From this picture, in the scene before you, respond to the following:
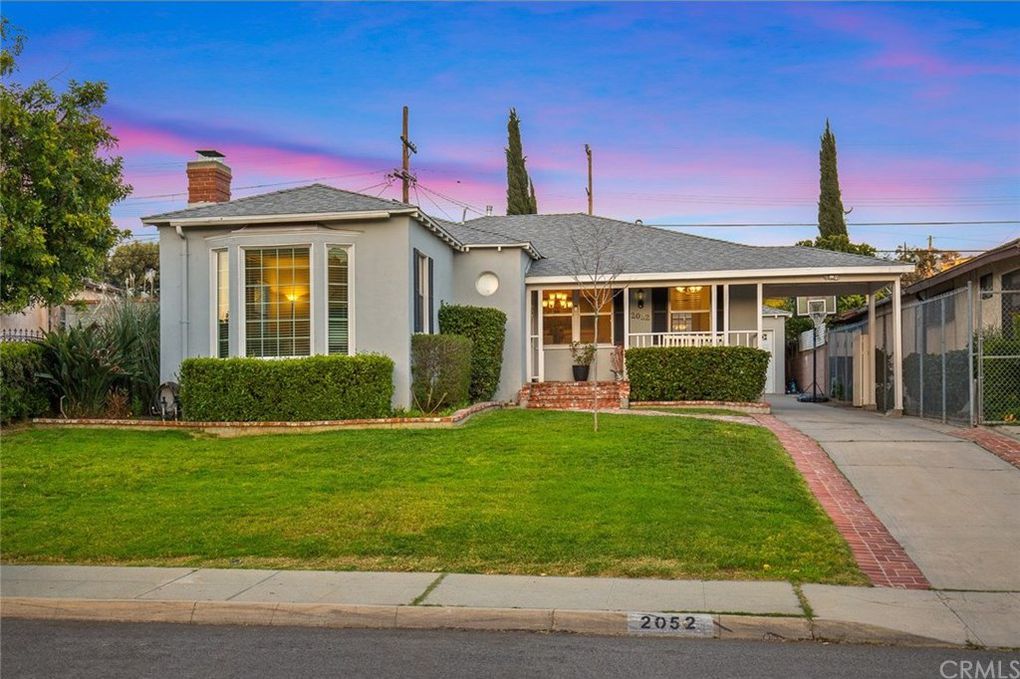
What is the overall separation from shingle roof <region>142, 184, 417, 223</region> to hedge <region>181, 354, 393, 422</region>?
298cm

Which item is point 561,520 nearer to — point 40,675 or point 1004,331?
point 40,675

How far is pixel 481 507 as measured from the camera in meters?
11.1

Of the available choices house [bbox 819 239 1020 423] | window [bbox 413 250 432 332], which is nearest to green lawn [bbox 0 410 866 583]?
window [bbox 413 250 432 332]

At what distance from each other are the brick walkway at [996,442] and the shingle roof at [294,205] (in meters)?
10.4

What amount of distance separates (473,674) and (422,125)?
25107mm

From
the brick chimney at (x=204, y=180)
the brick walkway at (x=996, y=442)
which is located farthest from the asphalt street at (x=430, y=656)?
the brick chimney at (x=204, y=180)

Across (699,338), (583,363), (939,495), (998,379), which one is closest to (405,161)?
(583,363)

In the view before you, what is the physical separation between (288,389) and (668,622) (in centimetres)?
1099

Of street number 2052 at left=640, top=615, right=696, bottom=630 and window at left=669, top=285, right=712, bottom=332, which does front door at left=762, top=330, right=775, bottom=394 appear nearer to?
window at left=669, top=285, right=712, bottom=332

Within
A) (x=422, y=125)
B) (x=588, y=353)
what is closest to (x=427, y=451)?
(x=588, y=353)

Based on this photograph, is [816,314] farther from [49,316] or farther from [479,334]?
[49,316]

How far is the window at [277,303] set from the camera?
18125 millimetres

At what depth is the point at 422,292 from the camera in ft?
64.4

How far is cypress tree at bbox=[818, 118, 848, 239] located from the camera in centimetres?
4944
